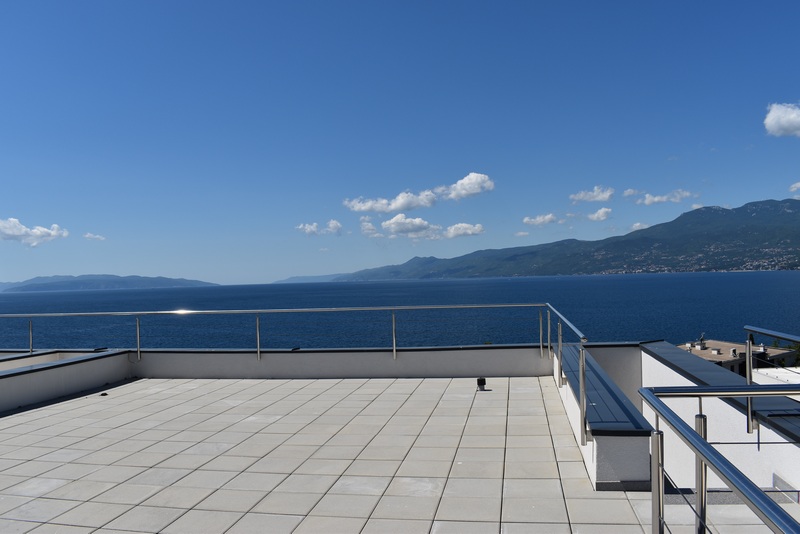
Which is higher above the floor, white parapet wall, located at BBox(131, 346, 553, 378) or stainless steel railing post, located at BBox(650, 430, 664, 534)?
stainless steel railing post, located at BBox(650, 430, 664, 534)

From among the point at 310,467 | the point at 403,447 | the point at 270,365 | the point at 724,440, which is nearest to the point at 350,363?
the point at 270,365

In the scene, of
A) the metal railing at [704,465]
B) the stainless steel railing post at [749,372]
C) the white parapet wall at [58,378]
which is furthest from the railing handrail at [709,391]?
the white parapet wall at [58,378]

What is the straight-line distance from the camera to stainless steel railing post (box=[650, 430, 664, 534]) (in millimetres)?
1915

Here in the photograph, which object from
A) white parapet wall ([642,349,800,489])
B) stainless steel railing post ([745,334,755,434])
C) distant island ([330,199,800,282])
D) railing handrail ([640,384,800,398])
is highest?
distant island ([330,199,800,282])

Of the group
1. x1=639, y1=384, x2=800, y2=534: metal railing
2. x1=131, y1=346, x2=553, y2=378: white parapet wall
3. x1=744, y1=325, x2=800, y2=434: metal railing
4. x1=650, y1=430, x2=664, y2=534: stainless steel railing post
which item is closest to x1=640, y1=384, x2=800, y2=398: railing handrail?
x1=639, y1=384, x2=800, y2=534: metal railing

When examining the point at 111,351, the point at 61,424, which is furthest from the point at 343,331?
the point at 61,424

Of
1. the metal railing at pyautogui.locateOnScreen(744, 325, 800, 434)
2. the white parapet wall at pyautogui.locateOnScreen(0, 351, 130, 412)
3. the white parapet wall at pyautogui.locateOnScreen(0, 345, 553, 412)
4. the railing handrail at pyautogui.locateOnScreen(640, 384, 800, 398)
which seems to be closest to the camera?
the railing handrail at pyautogui.locateOnScreen(640, 384, 800, 398)

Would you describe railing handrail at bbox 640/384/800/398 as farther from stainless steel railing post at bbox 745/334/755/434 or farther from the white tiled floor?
stainless steel railing post at bbox 745/334/755/434

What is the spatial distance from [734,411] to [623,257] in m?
195

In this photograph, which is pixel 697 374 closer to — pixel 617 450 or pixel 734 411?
pixel 734 411

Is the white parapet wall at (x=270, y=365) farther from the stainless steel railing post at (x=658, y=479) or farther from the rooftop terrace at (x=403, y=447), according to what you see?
the stainless steel railing post at (x=658, y=479)

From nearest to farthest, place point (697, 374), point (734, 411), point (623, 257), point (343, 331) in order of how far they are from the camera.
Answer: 1. point (734, 411)
2. point (697, 374)
3. point (343, 331)
4. point (623, 257)

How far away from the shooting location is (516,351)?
7000 mm

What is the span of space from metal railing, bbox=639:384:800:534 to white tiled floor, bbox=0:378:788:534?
88cm
